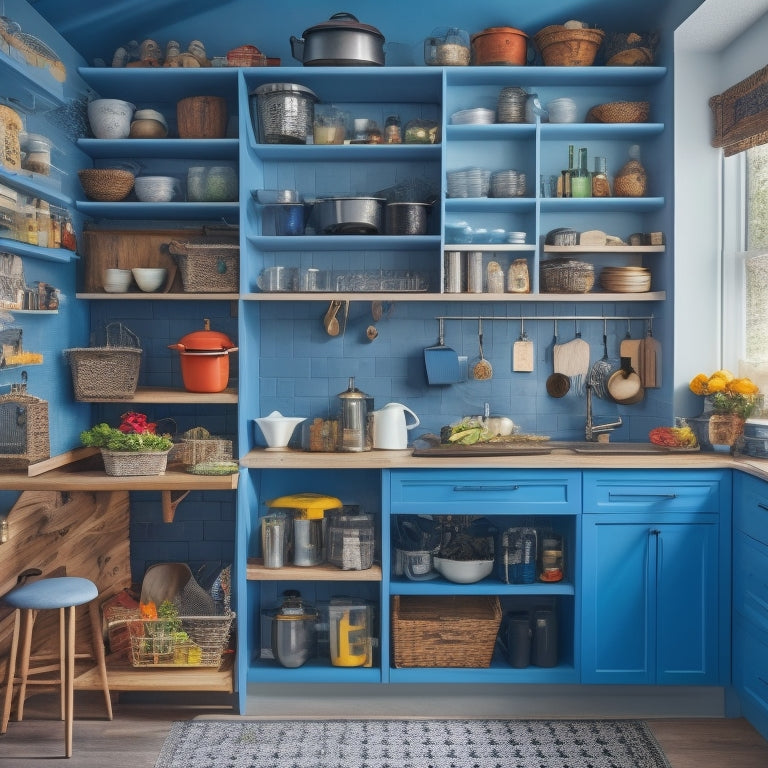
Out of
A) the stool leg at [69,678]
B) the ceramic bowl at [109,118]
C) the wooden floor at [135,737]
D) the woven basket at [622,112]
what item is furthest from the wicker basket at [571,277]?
the stool leg at [69,678]

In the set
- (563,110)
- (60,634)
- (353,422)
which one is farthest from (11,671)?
(563,110)

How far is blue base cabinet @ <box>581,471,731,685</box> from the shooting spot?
12.3 feet

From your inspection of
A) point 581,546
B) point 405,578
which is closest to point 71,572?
point 405,578

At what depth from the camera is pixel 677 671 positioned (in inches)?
149

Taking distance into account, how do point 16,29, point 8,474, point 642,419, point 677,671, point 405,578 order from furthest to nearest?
point 642,419 → point 405,578 → point 677,671 → point 8,474 → point 16,29

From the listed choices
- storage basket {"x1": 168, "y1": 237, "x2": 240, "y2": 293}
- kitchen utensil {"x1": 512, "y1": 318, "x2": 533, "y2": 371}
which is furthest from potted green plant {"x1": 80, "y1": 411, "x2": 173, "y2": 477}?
kitchen utensil {"x1": 512, "y1": 318, "x2": 533, "y2": 371}

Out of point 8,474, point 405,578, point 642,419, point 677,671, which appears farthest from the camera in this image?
point 642,419

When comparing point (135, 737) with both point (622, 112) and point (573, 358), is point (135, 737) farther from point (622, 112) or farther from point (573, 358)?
point (622, 112)

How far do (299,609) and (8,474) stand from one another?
1359 millimetres

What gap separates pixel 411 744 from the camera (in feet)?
11.5

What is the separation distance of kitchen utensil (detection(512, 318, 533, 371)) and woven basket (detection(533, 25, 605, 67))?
124 centimetres

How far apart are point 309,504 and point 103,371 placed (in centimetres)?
107

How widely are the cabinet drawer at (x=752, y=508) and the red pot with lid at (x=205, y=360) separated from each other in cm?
225

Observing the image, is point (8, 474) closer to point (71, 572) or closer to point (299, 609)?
point (71, 572)
